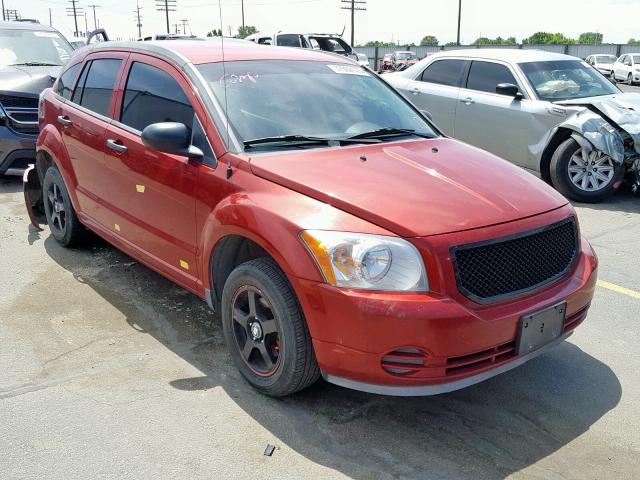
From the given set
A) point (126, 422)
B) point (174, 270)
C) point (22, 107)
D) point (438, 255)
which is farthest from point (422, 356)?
point (22, 107)

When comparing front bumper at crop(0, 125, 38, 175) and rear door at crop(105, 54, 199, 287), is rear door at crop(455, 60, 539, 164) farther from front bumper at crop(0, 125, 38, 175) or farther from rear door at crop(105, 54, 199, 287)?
front bumper at crop(0, 125, 38, 175)

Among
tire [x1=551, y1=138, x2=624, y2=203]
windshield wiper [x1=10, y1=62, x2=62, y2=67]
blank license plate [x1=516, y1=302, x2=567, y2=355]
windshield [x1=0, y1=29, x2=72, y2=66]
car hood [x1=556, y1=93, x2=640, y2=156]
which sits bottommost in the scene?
tire [x1=551, y1=138, x2=624, y2=203]

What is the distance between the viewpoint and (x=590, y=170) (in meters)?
7.59

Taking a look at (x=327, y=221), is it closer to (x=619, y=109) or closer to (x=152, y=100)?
(x=152, y=100)

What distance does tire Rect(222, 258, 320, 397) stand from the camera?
303 centimetres

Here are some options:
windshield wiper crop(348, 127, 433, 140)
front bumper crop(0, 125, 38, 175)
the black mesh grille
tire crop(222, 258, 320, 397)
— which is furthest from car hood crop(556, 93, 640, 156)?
front bumper crop(0, 125, 38, 175)

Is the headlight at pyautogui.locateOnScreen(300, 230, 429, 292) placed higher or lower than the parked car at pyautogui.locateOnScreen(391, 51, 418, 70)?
higher

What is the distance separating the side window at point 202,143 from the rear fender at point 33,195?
3077 mm

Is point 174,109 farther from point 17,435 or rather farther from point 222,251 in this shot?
point 17,435

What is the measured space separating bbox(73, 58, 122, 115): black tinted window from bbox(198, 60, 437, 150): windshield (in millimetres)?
1146

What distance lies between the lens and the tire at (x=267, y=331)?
3031 millimetres

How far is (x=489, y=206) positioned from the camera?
10.1 ft

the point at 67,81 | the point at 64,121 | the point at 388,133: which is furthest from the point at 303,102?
the point at 67,81

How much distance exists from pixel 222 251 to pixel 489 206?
4.70 feet
